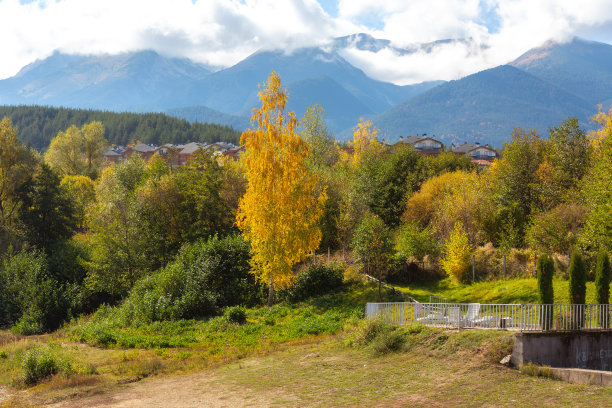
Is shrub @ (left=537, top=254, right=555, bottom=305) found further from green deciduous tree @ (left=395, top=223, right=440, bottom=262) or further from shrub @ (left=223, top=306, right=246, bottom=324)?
shrub @ (left=223, top=306, right=246, bottom=324)

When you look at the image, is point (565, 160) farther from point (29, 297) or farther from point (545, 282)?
point (29, 297)

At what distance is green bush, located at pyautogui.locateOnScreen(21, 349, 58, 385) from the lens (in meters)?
Answer: 19.0

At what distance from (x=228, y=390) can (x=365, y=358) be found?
5.43 metres

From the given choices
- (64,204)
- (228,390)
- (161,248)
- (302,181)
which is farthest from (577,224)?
(64,204)

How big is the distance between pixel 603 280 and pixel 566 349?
474 cm

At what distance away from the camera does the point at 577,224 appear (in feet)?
103

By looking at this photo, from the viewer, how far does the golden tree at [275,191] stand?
31.5 meters

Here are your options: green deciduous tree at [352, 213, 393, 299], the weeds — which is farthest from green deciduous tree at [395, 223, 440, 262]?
the weeds

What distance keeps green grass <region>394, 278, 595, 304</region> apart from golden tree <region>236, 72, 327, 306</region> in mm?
8129

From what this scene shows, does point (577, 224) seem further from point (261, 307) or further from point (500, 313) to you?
point (261, 307)

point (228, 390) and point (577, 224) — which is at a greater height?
point (577, 224)

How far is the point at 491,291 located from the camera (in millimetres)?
28391

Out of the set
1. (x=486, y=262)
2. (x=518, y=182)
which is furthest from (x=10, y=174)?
(x=518, y=182)

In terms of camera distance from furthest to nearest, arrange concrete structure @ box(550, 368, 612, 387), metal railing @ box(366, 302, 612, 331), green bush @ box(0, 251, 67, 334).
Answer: green bush @ box(0, 251, 67, 334) < metal railing @ box(366, 302, 612, 331) < concrete structure @ box(550, 368, 612, 387)
